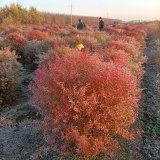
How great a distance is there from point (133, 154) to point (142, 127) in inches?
35.8

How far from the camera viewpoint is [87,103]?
3.08m

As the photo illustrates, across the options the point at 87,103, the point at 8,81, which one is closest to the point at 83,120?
the point at 87,103

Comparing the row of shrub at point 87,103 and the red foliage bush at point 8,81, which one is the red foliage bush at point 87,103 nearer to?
the row of shrub at point 87,103

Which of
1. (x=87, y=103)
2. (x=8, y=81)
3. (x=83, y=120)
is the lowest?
(x=8, y=81)

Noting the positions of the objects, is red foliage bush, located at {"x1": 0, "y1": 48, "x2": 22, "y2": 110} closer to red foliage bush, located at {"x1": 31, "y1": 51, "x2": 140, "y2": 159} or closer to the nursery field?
the nursery field

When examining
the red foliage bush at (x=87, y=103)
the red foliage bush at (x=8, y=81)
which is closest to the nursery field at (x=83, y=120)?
the red foliage bush at (x=87, y=103)

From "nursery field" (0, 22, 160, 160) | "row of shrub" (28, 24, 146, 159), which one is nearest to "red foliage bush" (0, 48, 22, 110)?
"nursery field" (0, 22, 160, 160)

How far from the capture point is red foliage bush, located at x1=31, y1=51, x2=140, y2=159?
3193 mm

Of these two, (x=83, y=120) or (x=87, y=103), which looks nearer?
(x=87, y=103)

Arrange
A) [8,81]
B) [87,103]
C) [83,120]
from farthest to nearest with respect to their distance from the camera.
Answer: [8,81], [83,120], [87,103]

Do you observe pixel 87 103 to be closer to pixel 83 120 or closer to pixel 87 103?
pixel 87 103

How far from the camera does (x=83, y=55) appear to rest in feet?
12.4

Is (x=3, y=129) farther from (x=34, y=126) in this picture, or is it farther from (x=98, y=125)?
(x=98, y=125)

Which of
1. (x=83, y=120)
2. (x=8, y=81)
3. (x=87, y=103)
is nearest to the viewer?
(x=87, y=103)
